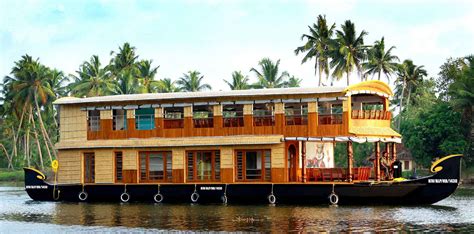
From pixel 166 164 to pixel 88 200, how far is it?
3.36m

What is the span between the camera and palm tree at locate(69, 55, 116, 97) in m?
60.7

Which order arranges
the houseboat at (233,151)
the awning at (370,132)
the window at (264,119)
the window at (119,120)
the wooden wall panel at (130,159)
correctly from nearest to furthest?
the houseboat at (233,151)
the awning at (370,132)
the window at (264,119)
the wooden wall panel at (130,159)
the window at (119,120)

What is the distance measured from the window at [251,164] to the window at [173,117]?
262 centimetres

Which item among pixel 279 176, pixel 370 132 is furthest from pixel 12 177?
pixel 370 132

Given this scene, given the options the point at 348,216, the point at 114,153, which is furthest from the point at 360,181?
the point at 114,153

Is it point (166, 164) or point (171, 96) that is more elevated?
point (171, 96)

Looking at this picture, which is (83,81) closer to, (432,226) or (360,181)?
(360,181)

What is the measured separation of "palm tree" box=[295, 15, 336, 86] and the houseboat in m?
24.7

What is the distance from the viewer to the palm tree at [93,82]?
199 ft

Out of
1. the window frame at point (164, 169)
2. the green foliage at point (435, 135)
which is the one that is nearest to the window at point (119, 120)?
the window frame at point (164, 169)

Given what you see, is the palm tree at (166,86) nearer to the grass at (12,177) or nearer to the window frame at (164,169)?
the grass at (12,177)

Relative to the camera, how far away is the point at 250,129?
28031 millimetres

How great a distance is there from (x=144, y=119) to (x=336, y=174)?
25.0ft

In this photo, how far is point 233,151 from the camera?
2811 cm
